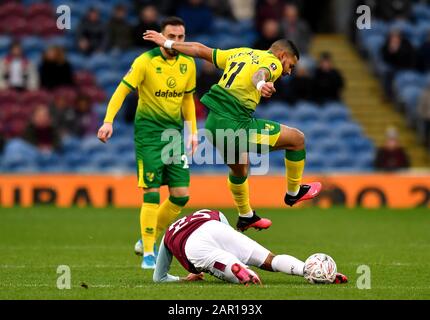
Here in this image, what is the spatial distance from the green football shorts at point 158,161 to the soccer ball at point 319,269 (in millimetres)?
2893

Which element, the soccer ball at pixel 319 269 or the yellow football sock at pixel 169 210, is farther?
the yellow football sock at pixel 169 210

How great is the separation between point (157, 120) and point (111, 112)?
2.31ft

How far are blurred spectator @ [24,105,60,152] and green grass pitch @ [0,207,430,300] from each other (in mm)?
1855

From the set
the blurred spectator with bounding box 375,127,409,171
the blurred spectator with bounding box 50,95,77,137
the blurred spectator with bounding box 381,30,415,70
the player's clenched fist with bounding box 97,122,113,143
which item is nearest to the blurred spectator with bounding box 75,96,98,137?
the blurred spectator with bounding box 50,95,77,137

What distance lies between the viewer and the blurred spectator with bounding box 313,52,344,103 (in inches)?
970

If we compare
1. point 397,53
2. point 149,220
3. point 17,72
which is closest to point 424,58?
point 397,53

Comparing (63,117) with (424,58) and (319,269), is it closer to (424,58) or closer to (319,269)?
(424,58)

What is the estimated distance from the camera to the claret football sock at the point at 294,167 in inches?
492

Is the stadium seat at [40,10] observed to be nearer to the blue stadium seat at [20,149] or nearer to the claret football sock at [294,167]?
the blue stadium seat at [20,149]

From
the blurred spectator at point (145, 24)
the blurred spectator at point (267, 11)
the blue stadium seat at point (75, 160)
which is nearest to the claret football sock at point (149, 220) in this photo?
the blue stadium seat at point (75, 160)

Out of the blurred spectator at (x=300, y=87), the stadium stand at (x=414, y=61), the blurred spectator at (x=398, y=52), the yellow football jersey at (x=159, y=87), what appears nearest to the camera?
the yellow football jersey at (x=159, y=87)

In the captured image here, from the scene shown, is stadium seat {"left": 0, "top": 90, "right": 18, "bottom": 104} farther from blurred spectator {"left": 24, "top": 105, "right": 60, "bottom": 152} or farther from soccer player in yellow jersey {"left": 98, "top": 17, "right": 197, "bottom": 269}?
soccer player in yellow jersey {"left": 98, "top": 17, "right": 197, "bottom": 269}

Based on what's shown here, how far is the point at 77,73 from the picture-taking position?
25.0 m

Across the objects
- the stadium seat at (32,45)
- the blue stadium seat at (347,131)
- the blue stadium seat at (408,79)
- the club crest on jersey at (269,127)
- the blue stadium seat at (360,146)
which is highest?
the stadium seat at (32,45)
